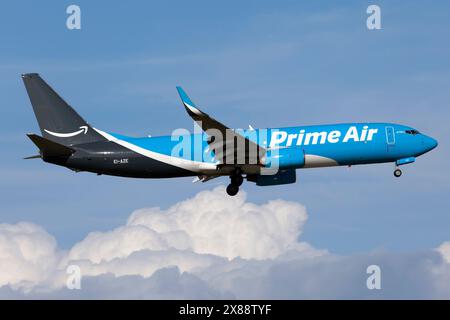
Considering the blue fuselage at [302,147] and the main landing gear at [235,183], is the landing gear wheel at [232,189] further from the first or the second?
the blue fuselage at [302,147]

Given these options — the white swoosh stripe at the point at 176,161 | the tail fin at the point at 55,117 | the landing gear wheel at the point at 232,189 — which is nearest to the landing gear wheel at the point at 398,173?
the landing gear wheel at the point at 232,189

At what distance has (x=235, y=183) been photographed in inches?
3145

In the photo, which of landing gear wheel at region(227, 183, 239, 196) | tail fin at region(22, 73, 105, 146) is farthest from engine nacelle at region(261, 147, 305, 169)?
tail fin at region(22, 73, 105, 146)

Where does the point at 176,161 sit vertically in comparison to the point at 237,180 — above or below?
above

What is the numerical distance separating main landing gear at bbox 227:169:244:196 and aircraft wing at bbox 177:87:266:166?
6.99 feet

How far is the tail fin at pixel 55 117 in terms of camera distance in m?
79.8

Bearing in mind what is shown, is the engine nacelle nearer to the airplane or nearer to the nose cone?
the airplane

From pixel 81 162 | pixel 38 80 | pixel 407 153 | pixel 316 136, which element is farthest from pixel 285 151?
pixel 38 80

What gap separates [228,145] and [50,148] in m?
14.4

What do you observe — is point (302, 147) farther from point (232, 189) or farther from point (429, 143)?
point (429, 143)

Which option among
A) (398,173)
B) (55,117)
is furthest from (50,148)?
(398,173)

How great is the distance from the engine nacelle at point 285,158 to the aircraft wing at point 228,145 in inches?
26.7

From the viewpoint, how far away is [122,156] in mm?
77625
